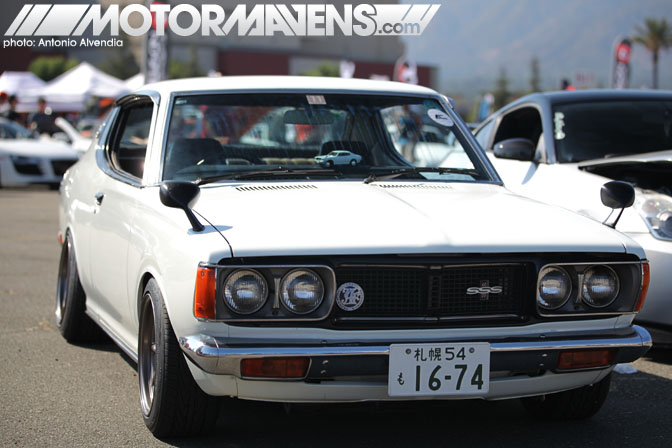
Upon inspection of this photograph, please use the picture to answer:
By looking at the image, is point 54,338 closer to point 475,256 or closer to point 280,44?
point 475,256

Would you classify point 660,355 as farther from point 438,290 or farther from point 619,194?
point 438,290

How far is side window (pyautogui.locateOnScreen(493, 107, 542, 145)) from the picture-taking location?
8147 mm

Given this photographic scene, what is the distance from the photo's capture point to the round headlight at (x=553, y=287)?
375 cm

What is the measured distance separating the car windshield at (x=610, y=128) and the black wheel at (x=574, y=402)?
2944mm

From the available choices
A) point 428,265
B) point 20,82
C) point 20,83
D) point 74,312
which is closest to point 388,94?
point 428,265

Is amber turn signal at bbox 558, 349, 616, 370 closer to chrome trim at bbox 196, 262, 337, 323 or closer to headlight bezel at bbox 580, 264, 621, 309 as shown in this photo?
headlight bezel at bbox 580, 264, 621, 309

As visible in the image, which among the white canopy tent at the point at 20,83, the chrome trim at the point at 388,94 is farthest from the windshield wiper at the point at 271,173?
the white canopy tent at the point at 20,83

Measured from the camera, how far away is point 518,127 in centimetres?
838

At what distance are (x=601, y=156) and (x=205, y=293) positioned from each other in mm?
4350

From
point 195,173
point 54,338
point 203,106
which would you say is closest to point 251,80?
point 203,106

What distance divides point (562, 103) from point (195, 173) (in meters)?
3.79

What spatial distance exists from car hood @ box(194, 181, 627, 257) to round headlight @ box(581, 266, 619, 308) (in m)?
0.12

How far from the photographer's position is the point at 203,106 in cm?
503

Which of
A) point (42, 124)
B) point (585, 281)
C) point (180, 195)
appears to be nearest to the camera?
point (180, 195)
